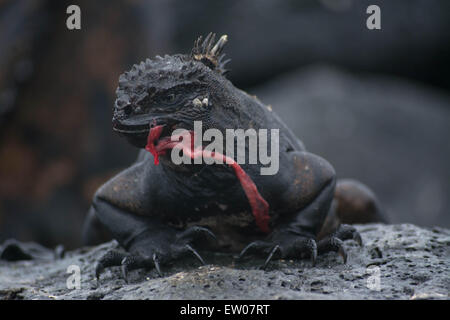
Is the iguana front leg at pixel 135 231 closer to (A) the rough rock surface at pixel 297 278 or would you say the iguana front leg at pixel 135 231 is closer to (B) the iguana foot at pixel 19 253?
(A) the rough rock surface at pixel 297 278

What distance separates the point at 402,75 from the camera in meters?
15.5

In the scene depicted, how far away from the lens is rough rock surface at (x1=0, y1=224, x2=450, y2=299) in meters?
3.66

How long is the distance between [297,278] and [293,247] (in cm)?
39

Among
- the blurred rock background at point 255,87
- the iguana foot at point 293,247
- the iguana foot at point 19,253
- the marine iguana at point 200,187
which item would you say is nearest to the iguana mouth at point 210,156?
the marine iguana at point 200,187

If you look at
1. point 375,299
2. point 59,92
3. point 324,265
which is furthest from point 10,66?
point 375,299

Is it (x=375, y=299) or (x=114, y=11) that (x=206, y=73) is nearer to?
(x=375, y=299)

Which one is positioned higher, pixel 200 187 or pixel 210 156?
pixel 210 156

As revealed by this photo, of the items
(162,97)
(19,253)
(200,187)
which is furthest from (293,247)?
(19,253)

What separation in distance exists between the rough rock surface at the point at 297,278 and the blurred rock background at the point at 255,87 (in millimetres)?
6270

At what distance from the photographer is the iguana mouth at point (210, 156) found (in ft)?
12.7

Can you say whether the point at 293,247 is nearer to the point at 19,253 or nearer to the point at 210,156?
the point at 210,156

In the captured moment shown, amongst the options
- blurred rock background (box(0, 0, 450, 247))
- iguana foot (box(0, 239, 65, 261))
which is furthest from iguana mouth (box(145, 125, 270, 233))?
blurred rock background (box(0, 0, 450, 247))

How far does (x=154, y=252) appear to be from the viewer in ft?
14.5

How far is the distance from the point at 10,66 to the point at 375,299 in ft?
29.4
